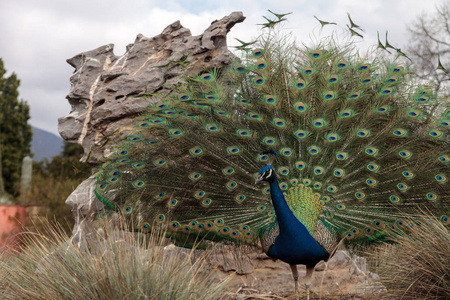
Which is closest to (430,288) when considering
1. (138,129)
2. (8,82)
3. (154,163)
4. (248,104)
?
(248,104)

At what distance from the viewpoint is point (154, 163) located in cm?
504

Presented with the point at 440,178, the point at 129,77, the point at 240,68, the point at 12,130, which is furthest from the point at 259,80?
the point at 12,130

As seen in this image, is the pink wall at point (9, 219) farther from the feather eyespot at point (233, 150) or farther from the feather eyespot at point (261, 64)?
the feather eyespot at point (261, 64)

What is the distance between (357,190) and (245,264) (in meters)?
2.13

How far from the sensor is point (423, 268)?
369 centimetres

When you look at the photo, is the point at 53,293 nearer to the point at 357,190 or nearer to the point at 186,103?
the point at 186,103

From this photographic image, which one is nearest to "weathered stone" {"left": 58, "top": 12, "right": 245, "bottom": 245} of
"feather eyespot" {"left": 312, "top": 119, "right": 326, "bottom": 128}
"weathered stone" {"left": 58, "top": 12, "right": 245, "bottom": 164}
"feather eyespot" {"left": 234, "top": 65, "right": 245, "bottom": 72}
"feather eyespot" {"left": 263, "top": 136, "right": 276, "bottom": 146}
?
"weathered stone" {"left": 58, "top": 12, "right": 245, "bottom": 164}

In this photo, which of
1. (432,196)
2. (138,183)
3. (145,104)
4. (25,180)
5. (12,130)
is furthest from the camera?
(12,130)

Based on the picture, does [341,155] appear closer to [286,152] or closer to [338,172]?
[338,172]

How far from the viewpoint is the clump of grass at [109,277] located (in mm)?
3020

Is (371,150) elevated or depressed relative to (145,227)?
elevated

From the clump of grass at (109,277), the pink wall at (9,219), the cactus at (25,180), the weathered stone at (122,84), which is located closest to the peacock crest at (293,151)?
the clump of grass at (109,277)

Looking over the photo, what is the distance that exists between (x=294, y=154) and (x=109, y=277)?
2.51 meters

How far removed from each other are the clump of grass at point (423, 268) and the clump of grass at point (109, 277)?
1.54 m
